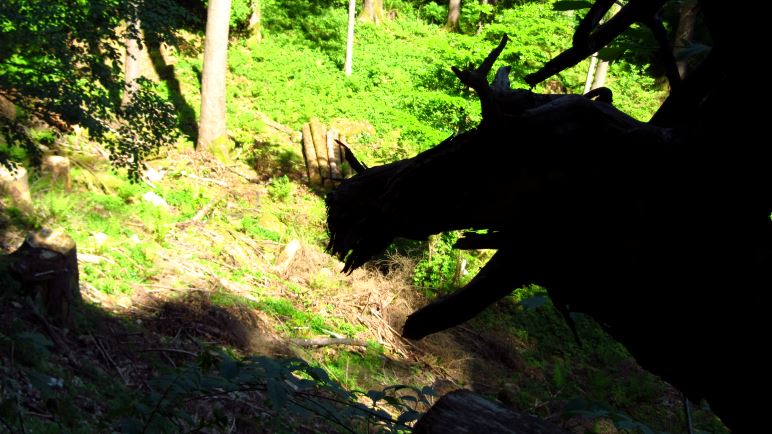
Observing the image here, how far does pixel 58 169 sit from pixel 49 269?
3.96 meters

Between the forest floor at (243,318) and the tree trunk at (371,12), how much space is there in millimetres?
13382

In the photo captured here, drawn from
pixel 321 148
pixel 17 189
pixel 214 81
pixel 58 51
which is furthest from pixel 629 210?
pixel 214 81

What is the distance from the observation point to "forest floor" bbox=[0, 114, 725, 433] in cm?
716

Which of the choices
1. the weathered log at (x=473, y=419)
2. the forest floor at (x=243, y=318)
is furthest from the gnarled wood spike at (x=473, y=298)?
the forest floor at (x=243, y=318)

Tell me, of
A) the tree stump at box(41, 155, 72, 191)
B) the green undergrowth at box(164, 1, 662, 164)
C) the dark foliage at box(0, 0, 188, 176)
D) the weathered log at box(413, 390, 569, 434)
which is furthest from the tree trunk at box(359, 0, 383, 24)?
the weathered log at box(413, 390, 569, 434)

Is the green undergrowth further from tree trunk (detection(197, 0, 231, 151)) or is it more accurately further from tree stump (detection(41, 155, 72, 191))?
tree stump (detection(41, 155, 72, 191))

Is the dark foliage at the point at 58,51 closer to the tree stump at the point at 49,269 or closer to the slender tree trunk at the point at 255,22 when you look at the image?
the tree stump at the point at 49,269

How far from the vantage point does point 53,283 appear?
7320 millimetres

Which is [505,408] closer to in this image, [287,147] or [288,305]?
[288,305]

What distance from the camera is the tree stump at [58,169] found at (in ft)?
35.1

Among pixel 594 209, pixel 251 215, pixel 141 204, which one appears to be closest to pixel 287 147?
pixel 251 215

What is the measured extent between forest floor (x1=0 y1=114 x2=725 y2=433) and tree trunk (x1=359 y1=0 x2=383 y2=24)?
13382 millimetres

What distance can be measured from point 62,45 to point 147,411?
5.60 meters

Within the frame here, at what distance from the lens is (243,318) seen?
9516mm
